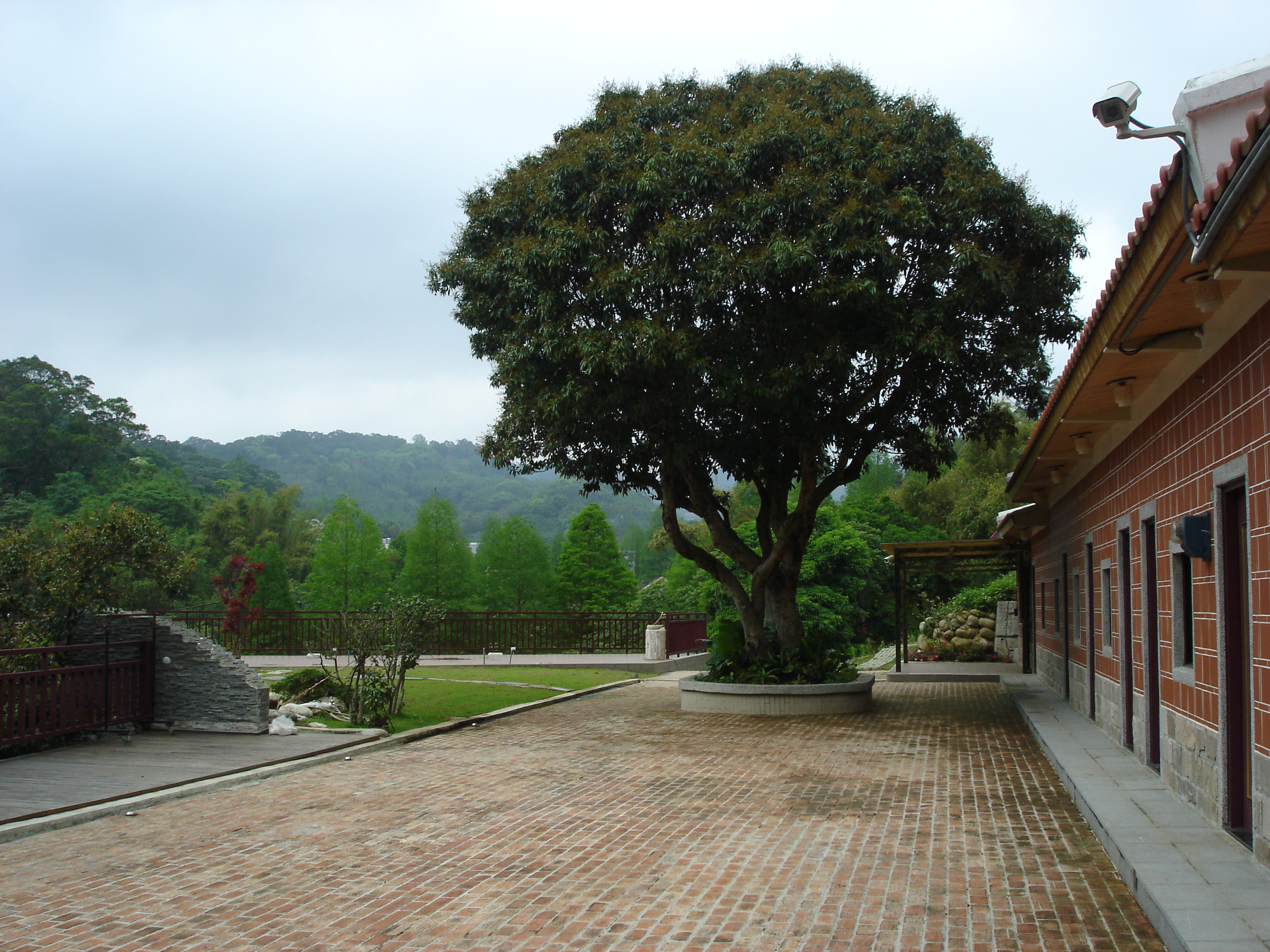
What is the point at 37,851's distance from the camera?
6766mm

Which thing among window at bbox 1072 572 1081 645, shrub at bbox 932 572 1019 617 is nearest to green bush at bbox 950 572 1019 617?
shrub at bbox 932 572 1019 617

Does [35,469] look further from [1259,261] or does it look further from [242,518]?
[1259,261]

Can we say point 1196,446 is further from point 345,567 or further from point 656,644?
point 345,567

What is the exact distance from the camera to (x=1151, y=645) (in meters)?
9.00

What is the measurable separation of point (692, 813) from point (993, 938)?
10.8 ft

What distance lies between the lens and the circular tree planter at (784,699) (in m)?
15.1

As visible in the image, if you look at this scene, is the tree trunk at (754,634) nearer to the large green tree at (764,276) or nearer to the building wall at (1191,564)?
the large green tree at (764,276)

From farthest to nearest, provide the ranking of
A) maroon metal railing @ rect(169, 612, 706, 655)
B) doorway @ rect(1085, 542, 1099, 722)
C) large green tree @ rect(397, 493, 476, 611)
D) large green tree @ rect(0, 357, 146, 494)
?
large green tree @ rect(0, 357, 146, 494) → large green tree @ rect(397, 493, 476, 611) → maroon metal railing @ rect(169, 612, 706, 655) → doorway @ rect(1085, 542, 1099, 722)

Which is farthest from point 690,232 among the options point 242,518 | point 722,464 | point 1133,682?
point 242,518

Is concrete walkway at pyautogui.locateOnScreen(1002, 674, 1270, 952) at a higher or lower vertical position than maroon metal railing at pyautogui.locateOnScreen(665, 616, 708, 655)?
higher

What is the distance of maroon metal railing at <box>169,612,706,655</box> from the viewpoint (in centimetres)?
2862

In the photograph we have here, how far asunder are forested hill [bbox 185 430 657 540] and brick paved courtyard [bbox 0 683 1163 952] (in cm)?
11809

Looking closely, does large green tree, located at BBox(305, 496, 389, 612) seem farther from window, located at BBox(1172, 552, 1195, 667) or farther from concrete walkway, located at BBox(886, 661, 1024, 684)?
window, located at BBox(1172, 552, 1195, 667)

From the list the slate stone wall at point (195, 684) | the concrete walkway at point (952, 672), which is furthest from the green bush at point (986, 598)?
the slate stone wall at point (195, 684)
